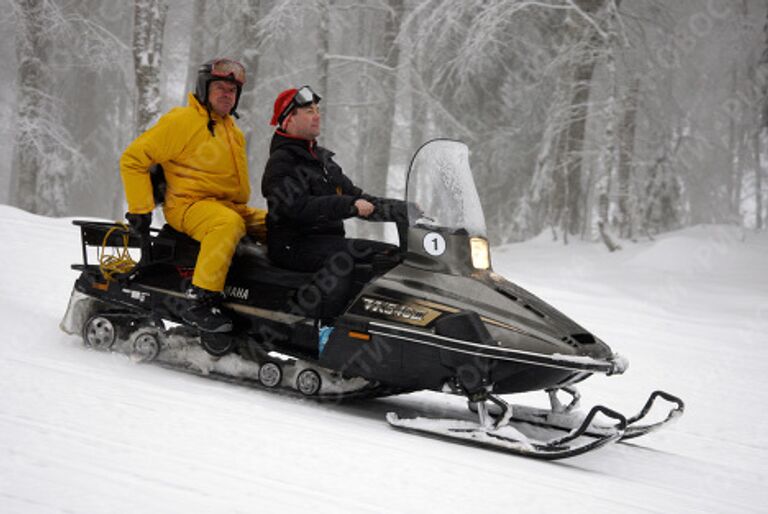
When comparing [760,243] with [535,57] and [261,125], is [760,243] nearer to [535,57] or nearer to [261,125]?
[535,57]

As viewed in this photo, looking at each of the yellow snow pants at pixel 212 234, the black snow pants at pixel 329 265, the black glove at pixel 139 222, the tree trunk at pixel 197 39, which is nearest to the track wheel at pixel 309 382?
the black snow pants at pixel 329 265

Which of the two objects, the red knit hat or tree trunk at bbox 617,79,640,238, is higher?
tree trunk at bbox 617,79,640,238

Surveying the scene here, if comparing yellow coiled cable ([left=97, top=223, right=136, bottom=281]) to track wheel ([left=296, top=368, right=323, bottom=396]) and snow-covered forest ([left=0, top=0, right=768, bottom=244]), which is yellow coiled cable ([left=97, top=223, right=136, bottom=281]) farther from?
snow-covered forest ([left=0, top=0, right=768, bottom=244])

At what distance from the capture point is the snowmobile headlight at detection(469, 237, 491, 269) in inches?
179

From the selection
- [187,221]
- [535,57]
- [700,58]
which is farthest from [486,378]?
[700,58]

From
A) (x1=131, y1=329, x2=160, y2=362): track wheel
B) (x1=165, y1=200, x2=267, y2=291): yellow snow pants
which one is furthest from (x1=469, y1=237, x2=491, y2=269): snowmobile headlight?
(x1=131, y1=329, x2=160, y2=362): track wheel

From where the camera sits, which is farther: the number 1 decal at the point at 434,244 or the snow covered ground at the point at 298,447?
the number 1 decal at the point at 434,244

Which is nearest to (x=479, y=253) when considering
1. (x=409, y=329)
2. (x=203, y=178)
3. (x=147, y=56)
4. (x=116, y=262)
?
(x=409, y=329)

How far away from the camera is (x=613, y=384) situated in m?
6.20

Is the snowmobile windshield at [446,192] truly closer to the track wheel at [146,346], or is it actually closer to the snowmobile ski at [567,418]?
the snowmobile ski at [567,418]

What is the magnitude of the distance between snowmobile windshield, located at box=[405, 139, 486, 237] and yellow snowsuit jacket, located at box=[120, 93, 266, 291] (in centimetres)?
110

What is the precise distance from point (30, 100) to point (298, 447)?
1647 cm

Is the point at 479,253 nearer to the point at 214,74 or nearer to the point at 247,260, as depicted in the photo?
the point at 247,260

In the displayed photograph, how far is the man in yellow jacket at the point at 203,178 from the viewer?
487cm
